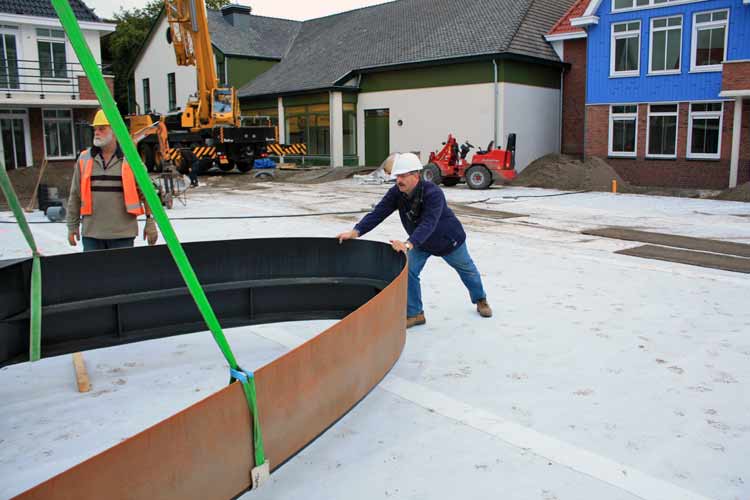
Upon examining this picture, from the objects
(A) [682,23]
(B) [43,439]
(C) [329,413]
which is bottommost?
(B) [43,439]

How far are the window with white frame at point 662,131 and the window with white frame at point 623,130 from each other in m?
0.51

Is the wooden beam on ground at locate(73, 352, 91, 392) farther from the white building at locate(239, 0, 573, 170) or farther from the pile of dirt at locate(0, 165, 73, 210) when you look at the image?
the white building at locate(239, 0, 573, 170)

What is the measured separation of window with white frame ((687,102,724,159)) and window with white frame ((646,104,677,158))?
57cm

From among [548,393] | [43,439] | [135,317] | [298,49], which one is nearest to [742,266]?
[548,393]

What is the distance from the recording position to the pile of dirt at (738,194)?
18.8 meters

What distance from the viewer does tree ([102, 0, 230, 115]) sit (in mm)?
48812

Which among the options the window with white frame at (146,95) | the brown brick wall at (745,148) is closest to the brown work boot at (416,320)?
the brown brick wall at (745,148)

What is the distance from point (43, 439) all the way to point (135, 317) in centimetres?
139

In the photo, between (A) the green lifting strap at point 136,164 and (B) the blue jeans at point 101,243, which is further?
(B) the blue jeans at point 101,243

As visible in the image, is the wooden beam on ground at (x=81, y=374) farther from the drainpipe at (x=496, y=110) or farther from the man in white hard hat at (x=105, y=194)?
the drainpipe at (x=496, y=110)

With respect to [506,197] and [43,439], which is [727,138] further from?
[43,439]

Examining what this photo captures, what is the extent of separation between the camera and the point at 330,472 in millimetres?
3734

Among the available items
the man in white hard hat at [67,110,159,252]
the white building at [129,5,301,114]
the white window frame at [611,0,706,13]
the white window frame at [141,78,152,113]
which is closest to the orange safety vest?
the man in white hard hat at [67,110,159,252]

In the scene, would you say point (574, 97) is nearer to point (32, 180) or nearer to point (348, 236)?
point (32, 180)
